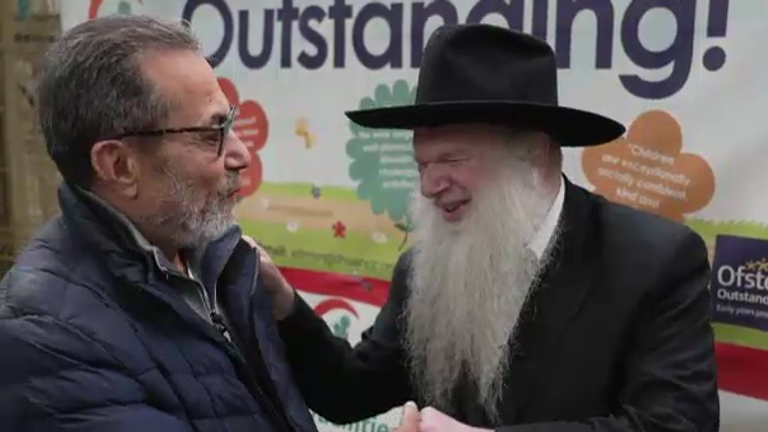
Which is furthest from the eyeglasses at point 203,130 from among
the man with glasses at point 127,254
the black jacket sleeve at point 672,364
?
the black jacket sleeve at point 672,364

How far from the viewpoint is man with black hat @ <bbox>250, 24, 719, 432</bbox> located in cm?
138

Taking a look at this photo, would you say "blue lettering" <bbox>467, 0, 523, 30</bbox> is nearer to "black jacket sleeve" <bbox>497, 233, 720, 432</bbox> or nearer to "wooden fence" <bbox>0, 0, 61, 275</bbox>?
"black jacket sleeve" <bbox>497, 233, 720, 432</bbox>

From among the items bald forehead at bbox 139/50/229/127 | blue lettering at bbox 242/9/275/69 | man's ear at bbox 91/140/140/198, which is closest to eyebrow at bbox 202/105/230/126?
bald forehead at bbox 139/50/229/127

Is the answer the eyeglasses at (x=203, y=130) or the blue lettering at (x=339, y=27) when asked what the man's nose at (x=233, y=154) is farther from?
the blue lettering at (x=339, y=27)

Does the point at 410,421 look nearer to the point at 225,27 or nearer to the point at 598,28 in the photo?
the point at 598,28

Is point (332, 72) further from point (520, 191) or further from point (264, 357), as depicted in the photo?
point (264, 357)

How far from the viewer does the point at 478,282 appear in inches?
60.4

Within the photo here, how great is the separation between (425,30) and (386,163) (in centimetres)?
29

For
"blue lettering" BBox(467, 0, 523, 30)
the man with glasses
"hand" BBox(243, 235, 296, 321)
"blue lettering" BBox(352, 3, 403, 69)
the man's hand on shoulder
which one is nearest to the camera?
the man with glasses

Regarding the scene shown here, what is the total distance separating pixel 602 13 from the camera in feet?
5.78

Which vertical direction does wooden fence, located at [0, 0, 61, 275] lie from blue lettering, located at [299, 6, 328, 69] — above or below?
below

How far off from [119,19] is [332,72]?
94cm

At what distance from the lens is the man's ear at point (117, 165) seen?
1.24 m

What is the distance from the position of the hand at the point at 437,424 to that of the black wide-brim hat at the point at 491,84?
0.42m
